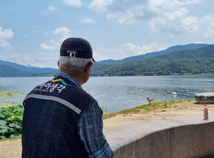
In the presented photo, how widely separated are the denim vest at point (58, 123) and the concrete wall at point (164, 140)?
1754 mm

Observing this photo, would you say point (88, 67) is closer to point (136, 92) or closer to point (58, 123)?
point (58, 123)

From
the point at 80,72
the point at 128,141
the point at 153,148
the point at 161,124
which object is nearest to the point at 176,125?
the point at 161,124

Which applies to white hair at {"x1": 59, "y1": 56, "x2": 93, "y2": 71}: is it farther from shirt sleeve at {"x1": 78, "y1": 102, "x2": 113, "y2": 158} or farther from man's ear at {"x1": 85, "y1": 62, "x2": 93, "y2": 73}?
shirt sleeve at {"x1": 78, "y1": 102, "x2": 113, "y2": 158}

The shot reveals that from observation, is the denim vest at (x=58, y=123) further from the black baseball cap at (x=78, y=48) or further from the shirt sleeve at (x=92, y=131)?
the black baseball cap at (x=78, y=48)

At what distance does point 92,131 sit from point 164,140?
2902mm

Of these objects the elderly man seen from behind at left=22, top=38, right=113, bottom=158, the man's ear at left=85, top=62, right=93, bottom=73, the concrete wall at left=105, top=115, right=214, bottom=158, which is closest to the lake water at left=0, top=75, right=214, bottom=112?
the concrete wall at left=105, top=115, right=214, bottom=158

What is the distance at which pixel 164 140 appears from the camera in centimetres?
395

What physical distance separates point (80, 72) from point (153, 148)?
2.66 m

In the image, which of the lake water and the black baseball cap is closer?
the black baseball cap

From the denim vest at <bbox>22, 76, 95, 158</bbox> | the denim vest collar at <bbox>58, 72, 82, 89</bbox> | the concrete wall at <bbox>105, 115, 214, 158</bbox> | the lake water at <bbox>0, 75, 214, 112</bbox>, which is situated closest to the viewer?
the denim vest at <bbox>22, 76, 95, 158</bbox>

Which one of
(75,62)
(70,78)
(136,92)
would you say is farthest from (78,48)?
(136,92)

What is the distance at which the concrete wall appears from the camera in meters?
3.36

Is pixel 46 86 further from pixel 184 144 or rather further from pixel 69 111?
pixel 184 144

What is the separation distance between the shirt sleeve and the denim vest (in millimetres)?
33
